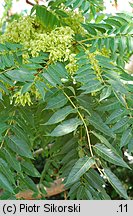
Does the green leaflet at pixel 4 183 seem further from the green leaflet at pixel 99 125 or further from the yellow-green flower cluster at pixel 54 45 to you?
the yellow-green flower cluster at pixel 54 45

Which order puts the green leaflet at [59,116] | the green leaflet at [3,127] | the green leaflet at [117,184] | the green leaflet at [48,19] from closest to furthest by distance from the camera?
1. the green leaflet at [117,184]
2. the green leaflet at [59,116]
3. the green leaflet at [3,127]
4. the green leaflet at [48,19]

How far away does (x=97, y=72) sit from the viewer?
1.53 meters

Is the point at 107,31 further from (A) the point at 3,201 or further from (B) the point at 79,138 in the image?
(A) the point at 3,201

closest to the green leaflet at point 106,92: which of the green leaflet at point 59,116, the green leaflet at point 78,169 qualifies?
the green leaflet at point 59,116

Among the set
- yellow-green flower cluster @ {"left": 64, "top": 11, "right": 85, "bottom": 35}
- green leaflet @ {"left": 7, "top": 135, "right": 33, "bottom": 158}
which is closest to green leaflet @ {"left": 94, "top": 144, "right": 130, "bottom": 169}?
green leaflet @ {"left": 7, "top": 135, "right": 33, "bottom": 158}

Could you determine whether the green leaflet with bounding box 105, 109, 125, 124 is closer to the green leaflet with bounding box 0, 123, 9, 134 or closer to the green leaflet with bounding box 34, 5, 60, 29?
the green leaflet with bounding box 0, 123, 9, 134

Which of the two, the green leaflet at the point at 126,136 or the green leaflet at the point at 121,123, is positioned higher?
the green leaflet at the point at 121,123

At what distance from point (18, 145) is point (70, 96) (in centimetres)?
26

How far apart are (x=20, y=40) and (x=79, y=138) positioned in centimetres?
47

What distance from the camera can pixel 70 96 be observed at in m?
1.57

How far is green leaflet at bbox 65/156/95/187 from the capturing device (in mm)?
1293

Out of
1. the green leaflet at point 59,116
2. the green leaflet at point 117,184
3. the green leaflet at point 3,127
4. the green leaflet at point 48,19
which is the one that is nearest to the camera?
the green leaflet at point 117,184

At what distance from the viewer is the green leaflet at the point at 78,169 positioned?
129 cm

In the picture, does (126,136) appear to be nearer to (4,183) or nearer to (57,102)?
(57,102)
